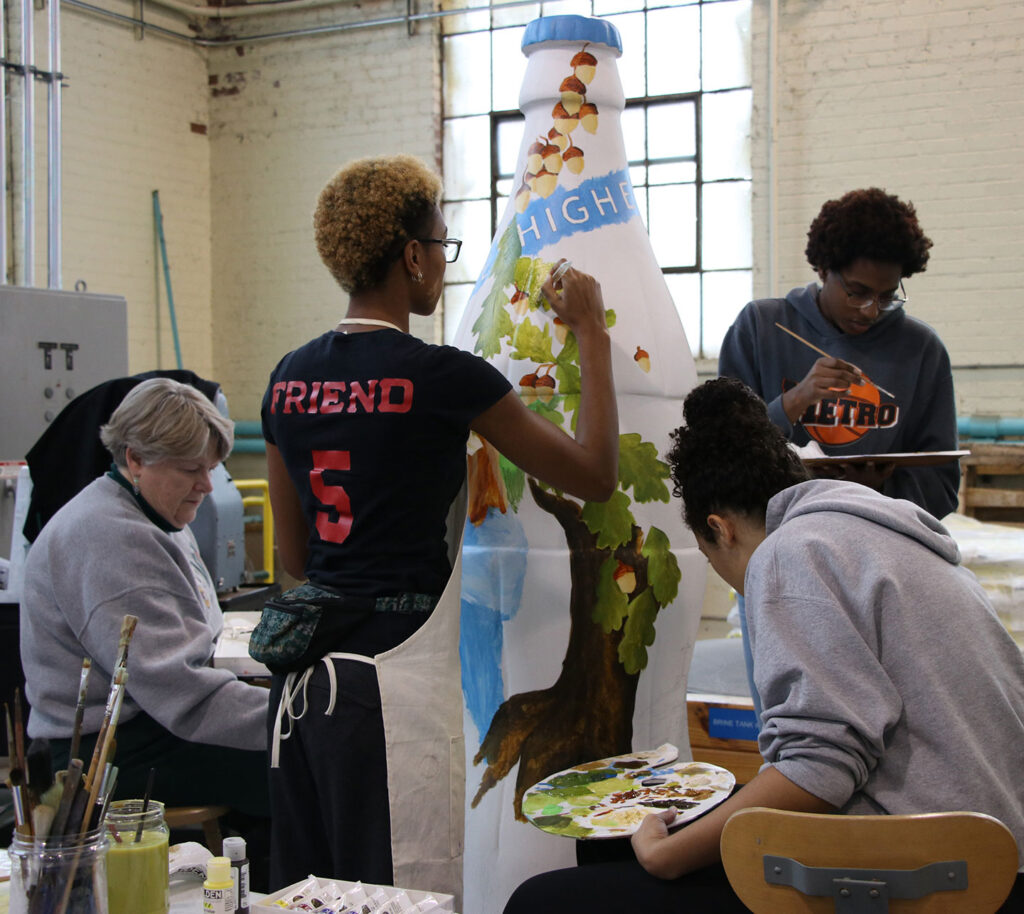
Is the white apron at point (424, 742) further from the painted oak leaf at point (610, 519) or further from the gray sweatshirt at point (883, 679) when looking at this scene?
the gray sweatshirt at point (883, 679)

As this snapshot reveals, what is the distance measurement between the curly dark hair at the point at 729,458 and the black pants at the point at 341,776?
0.49m

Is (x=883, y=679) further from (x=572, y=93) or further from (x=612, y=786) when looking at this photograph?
(x=572, y=93)

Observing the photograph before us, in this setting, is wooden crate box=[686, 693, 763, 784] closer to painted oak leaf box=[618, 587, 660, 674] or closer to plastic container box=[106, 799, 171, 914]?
painted oak leaf box=[618, 587, 660, 674]

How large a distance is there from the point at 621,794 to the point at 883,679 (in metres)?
0.48

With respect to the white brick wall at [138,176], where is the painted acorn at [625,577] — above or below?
below

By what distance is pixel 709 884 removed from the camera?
4.49 ft

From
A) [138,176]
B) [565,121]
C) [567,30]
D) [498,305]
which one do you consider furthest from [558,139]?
[138,176]

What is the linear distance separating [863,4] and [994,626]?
4744 millimetres

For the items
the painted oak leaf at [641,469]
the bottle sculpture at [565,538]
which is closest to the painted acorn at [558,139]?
the bottle sculpture at [565,538]

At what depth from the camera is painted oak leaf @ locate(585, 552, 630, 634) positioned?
70.7 inches

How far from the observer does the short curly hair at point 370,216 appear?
60.9 inches

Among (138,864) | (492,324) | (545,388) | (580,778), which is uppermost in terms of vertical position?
(492,324)

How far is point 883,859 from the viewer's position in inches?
43.0

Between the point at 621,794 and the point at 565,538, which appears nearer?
the point at 621,794
